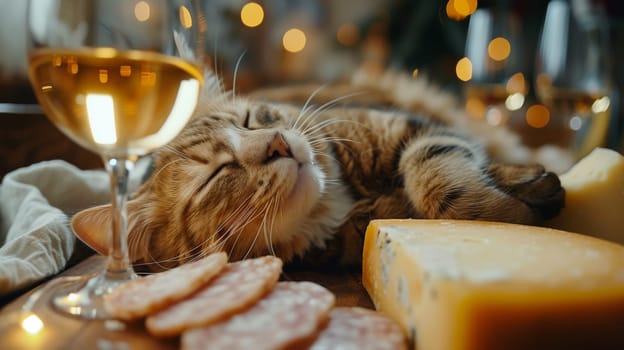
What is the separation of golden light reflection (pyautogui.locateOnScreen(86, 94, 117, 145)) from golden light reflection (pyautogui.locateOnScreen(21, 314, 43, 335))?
0.29 meters

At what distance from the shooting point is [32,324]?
792mm

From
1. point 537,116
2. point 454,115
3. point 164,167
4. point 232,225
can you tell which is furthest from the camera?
point 537,116

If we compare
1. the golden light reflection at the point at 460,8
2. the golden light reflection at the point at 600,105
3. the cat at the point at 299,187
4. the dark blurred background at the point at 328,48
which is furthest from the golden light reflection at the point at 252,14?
the cat at the point at 299,187

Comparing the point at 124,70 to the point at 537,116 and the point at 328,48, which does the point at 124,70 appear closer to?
the point at 537,116

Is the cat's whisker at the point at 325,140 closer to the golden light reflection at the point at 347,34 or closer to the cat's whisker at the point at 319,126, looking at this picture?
the cat's whisker at the point at 319,126

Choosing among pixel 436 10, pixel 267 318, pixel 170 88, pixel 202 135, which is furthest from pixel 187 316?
pixel 436 10

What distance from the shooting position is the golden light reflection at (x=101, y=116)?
75 centimetres

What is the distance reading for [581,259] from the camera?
73cm

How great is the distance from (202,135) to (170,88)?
489 millimetres

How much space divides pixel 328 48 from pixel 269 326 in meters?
4.59

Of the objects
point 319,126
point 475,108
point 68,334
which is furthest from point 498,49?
point 68,334

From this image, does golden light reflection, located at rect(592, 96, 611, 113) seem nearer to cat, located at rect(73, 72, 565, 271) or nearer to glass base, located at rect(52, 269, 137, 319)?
cat, located at rect(73, 72, 565, 271)

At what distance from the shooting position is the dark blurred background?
1.65 meters

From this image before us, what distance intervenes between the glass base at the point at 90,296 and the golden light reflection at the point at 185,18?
16.3 inches
